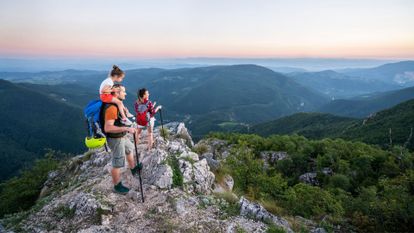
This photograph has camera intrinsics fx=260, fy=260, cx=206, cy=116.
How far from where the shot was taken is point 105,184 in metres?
12.3

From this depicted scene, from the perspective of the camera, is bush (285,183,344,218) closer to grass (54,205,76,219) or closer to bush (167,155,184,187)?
bush (167,155,184,187)

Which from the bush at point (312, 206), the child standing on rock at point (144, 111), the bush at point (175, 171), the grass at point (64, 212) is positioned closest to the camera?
the grass at point (64, 212)

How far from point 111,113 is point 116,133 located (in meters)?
0.94

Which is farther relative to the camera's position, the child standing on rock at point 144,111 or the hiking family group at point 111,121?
the child standing on rock at point 144,111

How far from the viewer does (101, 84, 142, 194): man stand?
963 cm

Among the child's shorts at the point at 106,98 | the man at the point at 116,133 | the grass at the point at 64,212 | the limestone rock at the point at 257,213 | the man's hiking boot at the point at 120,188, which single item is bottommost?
the limestone rock at the point at 257,213

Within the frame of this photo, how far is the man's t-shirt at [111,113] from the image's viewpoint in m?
9.58

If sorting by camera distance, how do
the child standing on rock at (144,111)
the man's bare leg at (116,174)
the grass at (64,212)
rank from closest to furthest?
the grass at (64,212) < the man's bare leg at (116,174) < the child standing on rock at (144,111)

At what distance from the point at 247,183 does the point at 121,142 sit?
536 inches

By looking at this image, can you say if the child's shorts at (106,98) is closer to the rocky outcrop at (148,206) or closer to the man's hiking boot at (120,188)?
the man's hiking boot at (120,188)

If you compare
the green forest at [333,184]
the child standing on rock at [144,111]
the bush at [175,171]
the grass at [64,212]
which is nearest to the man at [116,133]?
the grass at [64,212]

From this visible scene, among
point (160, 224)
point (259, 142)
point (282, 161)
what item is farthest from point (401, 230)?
point (259, 142)

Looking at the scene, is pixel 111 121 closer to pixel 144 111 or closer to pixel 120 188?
pixel 120 188

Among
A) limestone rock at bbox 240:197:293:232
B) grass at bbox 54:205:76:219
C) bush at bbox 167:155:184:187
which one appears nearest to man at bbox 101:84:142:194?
grass at bbox 54:205:76:219
